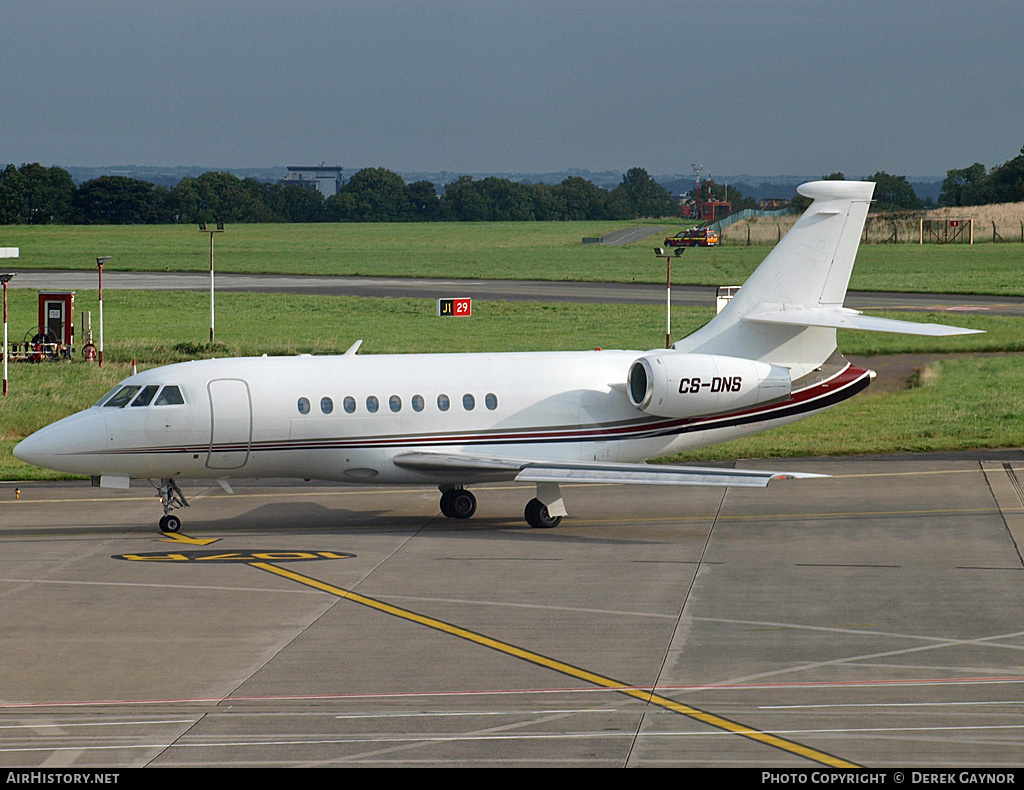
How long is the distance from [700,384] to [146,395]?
11054 millimetres

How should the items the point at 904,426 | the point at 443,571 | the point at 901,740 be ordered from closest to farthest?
the point at 901,740, the point at 443,571, the point at 904,426

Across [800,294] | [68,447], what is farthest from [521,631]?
[800,294]

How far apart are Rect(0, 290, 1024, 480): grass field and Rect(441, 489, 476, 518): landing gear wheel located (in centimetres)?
961

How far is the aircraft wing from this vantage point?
2522cm

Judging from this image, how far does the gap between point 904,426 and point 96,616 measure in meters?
25.9

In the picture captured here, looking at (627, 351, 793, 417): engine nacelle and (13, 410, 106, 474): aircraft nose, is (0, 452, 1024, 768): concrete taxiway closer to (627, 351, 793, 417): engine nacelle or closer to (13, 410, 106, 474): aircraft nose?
(13, 410, 106, 474): aircraft nose

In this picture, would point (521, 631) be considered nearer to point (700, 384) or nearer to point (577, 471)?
point (577, 471)

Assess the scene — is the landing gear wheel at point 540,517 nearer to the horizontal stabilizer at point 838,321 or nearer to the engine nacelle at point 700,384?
the engine nacelle at point 700,384

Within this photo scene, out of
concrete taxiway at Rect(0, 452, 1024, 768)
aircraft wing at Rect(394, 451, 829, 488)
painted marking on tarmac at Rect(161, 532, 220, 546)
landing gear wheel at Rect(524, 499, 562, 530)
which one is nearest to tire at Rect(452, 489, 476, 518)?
concrete taxiway at Rect(0, 452, 1024, 768)

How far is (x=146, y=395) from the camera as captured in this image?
26.2 m

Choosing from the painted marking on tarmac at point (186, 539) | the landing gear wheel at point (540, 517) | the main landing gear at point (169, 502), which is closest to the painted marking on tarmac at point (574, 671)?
the painted marking on tarmac at point (186, 539)
